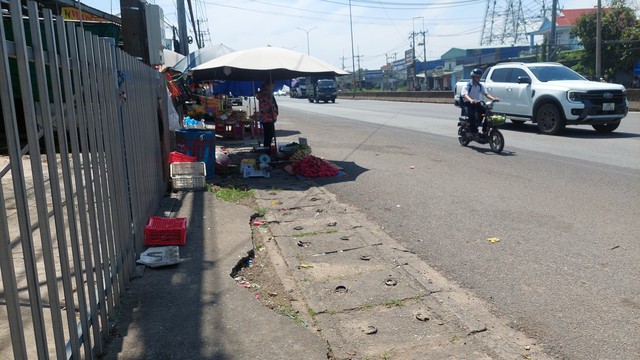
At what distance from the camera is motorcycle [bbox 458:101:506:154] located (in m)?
12.0

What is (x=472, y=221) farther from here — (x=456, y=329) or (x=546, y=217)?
(x=456, y=329)

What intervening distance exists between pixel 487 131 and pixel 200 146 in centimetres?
671

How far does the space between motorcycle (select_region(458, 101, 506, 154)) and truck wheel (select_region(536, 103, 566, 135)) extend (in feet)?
11.7

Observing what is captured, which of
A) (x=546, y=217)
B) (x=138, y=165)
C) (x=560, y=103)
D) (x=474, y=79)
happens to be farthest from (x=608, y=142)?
(x=138, y=165)

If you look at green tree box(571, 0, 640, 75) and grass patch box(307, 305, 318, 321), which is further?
green tree box(571, 0, 640, 75)

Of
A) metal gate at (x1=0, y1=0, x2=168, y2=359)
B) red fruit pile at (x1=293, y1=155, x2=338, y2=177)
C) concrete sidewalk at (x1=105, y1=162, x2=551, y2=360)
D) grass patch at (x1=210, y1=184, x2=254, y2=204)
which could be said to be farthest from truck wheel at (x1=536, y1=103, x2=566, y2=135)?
metal gate at (x1=0, y1=0, x2=168, y2=359)

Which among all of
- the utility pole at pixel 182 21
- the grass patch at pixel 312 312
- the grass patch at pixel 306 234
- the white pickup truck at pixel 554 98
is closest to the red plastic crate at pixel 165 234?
the grass patch at pixel 306 234

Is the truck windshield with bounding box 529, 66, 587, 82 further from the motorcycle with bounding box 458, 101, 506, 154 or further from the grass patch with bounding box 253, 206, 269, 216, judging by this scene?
the grass patch with bounding box 253, 206, 269, 216

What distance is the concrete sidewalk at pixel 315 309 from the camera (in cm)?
341

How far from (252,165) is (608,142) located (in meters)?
9.01

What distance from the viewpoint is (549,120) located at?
1549 centimetres

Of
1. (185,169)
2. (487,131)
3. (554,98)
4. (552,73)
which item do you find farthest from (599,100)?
(185,169)

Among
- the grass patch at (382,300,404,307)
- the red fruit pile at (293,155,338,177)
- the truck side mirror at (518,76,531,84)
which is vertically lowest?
the grass patch at (382,300,404,307)

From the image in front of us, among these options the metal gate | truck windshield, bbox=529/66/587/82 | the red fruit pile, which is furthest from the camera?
truck windshield, bbox=529/66/587/82
